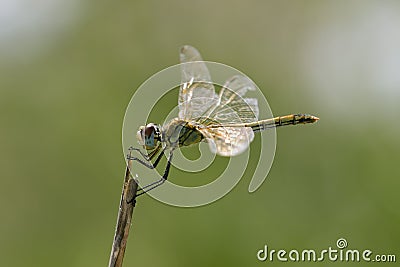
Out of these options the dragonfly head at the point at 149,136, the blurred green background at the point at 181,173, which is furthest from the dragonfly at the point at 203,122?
the blurred green background at the point at 181,173

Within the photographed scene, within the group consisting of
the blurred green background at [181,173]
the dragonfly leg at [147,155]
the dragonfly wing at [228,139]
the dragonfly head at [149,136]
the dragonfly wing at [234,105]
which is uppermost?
the blurred green background at [181,173]

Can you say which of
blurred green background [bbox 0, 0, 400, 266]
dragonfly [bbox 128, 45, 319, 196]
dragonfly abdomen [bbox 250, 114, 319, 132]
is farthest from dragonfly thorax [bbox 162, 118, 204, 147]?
blurred green background [bbox 0, 0, 400, 266]

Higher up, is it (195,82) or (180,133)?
(195,82)

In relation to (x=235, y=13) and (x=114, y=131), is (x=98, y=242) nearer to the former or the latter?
(x=114, y=131)

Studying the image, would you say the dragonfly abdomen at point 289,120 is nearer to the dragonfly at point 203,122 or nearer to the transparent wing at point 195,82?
the dragonfly at point 203,122

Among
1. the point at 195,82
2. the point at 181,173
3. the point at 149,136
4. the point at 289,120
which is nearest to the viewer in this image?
the point at 149,136

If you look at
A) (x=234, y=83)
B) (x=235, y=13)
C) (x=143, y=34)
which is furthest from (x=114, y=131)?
(x=234, y=83)

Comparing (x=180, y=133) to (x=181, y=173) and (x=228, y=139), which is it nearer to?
(x=228, y=139)

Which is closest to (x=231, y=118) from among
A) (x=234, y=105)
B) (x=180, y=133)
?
(x=234, y=105)
